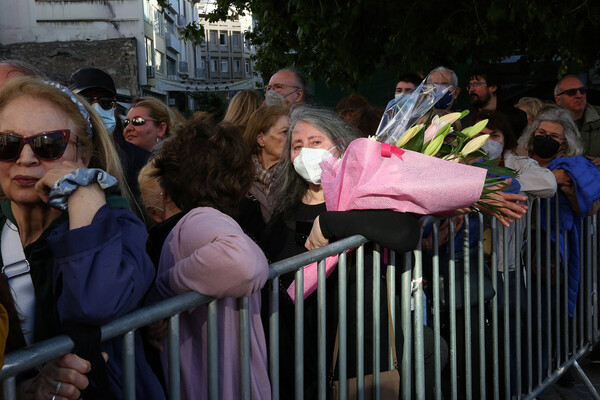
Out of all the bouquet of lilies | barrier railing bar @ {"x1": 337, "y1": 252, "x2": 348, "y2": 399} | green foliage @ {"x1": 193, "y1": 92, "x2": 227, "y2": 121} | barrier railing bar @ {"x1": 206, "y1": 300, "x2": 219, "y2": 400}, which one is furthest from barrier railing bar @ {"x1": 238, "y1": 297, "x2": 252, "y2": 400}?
green foliage @ {"x1": 193, "y1": 92, "x2": 227, "y2": 121}

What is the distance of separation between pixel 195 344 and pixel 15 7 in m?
40.3

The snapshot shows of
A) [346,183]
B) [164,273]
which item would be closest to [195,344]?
[164,273]

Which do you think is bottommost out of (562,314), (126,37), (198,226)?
(562,314)

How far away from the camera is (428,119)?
277 cm

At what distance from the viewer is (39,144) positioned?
192 cm

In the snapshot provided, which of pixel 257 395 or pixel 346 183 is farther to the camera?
pixel 346 183

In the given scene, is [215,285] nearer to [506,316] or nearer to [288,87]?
[506,316]

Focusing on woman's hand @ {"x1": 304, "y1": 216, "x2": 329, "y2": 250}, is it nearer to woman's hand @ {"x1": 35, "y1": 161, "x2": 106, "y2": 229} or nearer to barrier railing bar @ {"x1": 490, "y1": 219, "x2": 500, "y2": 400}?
woman's hand @ {"x1": 35, "y1": 161, "x2": 106, "y2": 229}

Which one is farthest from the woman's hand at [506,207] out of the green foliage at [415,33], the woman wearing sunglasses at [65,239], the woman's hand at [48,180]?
the green foliage at [415,33]

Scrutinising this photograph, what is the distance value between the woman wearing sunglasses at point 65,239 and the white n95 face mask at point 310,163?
1135 mm

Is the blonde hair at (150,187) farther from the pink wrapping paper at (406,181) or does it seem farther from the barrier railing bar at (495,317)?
the barrier railing bar at (495,317)

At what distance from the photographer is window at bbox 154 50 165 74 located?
46438 millimetres

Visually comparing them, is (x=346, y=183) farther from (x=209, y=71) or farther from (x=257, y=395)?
(x=209, y=71)

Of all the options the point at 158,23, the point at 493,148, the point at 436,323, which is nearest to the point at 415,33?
the point at 493,148
